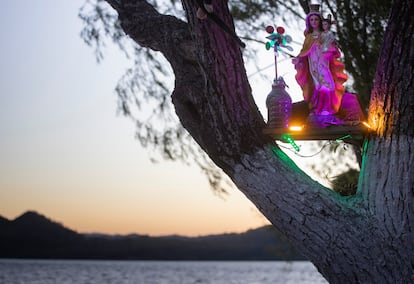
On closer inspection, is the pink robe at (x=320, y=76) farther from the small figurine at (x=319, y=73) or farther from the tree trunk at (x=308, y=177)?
the tree trunk at (x=308, y=177)

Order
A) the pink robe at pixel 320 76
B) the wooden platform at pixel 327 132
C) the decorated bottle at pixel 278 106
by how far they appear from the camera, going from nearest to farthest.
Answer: the wooden platform at pixel 327 132, the decorated bottle at pixel 278 106, the pink robe at pixel 320 76

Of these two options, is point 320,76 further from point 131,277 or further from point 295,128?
point 131,277

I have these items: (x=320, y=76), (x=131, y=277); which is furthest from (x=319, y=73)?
(x=131, y=277)

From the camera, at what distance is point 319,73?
12.6 ft

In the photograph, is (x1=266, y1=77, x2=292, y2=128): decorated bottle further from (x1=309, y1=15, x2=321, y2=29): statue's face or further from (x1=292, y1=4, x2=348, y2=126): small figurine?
(x1=309, y1=15, x2=321, y2=29): statue's face

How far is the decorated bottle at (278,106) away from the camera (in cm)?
371

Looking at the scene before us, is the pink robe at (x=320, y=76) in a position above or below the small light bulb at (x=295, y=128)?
above

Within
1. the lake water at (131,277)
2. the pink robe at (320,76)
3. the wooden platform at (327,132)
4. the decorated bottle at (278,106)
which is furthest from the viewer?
the lake water at (131,277)

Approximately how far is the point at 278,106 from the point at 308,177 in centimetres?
43

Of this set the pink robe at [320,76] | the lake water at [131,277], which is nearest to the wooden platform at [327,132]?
the pink robe at [320,76]

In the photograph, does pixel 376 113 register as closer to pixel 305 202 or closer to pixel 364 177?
pixel 364 177

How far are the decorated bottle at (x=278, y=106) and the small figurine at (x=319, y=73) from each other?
5.0 inches

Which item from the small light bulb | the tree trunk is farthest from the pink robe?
the tree trunk

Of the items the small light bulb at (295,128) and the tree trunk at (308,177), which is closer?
the tree trunk at (308,177)
